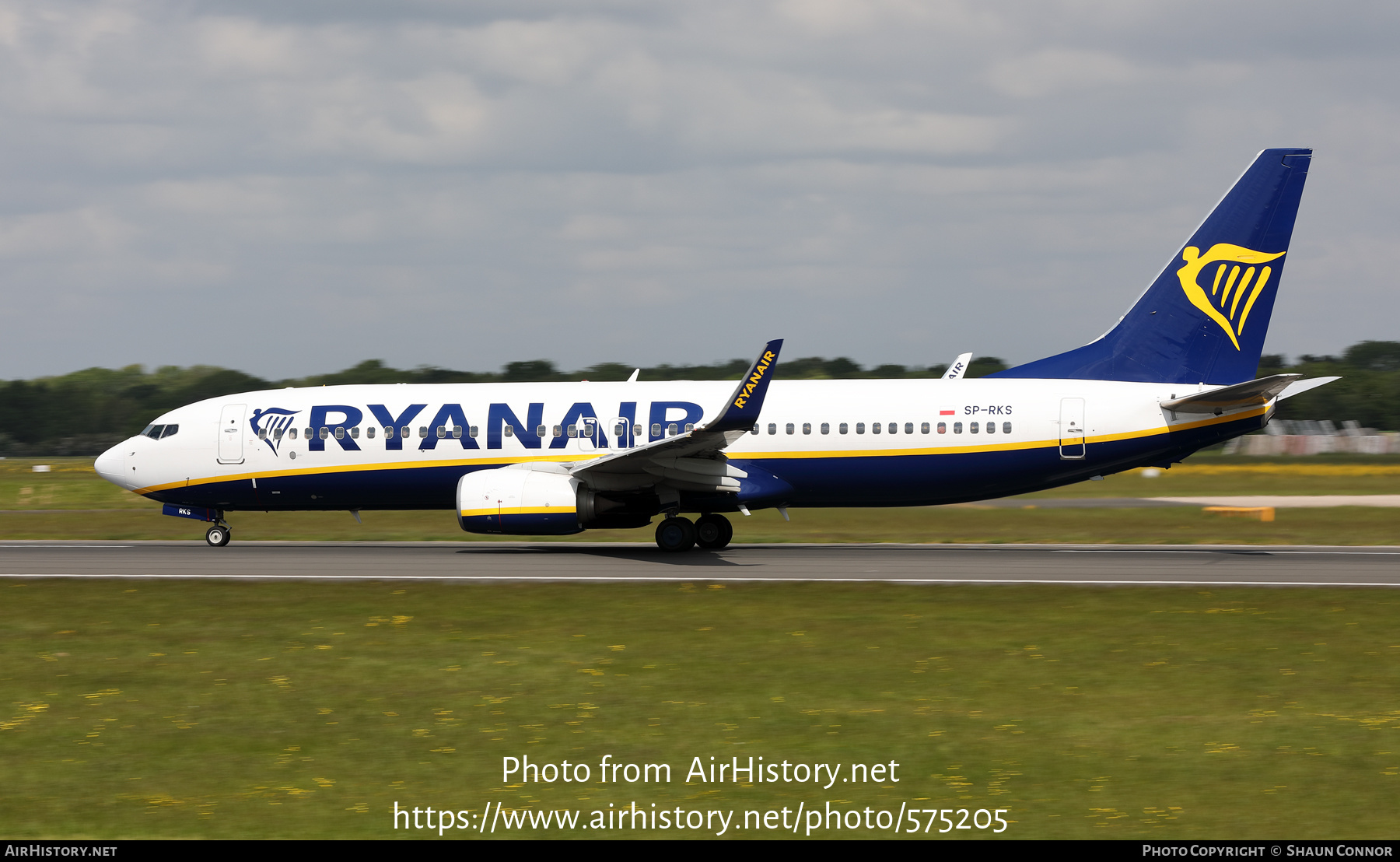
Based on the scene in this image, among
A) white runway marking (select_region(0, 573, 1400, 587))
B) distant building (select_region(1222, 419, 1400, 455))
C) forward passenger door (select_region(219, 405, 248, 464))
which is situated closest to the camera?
white runway marking (select_region(0, 573, 1400, 587))

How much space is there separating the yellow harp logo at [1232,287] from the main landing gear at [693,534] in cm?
1128

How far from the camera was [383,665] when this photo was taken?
13.9 m

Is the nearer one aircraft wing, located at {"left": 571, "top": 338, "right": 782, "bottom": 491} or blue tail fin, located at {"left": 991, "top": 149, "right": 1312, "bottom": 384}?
aircraft wing, located at {"left": 571, "top": 338, "right": 782, "bottom": 491}

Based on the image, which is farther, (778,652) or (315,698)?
(778,652)

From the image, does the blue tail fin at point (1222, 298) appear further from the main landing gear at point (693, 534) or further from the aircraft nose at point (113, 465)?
the aircraft nose at point (113, 465)

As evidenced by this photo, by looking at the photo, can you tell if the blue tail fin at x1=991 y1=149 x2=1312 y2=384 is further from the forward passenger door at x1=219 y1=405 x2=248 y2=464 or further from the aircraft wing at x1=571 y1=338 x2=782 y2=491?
the forward passenger door at x1=219 y1=405 x2=248 y2=464

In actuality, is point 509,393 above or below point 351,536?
above

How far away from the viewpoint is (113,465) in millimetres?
28562

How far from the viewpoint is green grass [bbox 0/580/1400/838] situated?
8914 mm

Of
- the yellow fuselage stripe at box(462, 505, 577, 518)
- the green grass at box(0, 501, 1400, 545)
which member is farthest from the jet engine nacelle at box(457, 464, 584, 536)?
the green grass at box(0, 501, 1400, 545)

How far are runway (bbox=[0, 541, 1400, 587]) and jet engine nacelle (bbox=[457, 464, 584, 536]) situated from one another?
2.21 ft
